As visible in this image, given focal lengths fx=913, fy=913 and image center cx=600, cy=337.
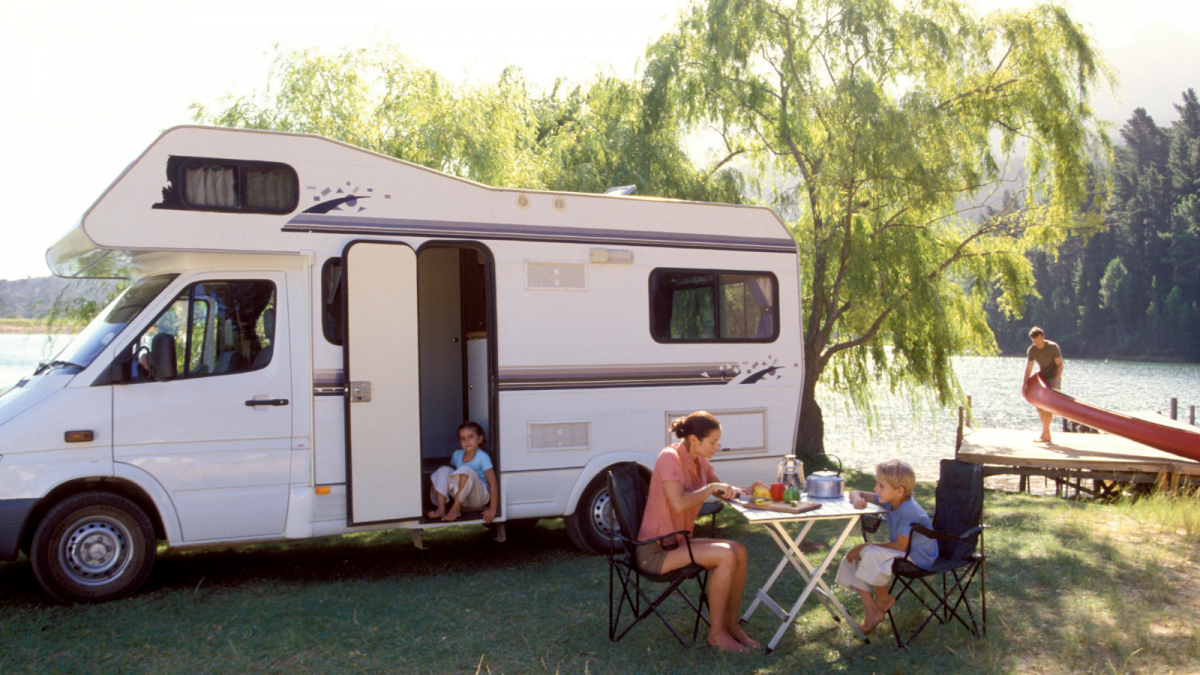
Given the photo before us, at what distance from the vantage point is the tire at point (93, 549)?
5398mm

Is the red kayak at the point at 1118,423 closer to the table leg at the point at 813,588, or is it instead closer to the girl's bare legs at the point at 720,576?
the table leg at the point at 813,588

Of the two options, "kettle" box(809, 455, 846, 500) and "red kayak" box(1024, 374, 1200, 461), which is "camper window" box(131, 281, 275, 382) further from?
"red kayak" box(1024, 374, 1200, 461)

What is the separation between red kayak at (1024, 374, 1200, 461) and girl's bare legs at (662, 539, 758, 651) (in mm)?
8208

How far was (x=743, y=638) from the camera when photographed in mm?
4816

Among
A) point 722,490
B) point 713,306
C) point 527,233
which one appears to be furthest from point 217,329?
point 713,306

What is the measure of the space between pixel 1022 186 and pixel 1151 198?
172 feet

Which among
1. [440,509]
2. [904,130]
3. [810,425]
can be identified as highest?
[904,130]

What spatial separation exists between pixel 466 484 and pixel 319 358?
4.34 ft

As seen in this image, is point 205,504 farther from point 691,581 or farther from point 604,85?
point 604,85

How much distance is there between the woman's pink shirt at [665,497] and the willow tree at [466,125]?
8226 mm

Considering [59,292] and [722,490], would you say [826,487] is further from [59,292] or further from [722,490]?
[59,292]

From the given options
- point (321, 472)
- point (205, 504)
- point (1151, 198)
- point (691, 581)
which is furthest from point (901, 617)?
point (1151, 198)

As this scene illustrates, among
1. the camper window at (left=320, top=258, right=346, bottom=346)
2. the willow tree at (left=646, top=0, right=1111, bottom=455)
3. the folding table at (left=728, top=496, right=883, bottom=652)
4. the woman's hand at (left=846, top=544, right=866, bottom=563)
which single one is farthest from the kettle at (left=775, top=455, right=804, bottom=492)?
the willow tree at (left=646, top=0, right=1111, bottom=455)

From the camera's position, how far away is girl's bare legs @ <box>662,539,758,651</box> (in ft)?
15.5
